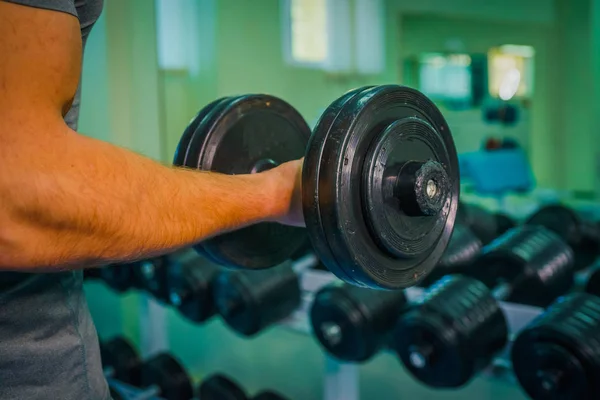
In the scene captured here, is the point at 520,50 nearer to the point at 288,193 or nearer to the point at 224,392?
the point at 224,392

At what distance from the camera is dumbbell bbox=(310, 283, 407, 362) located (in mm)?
1473

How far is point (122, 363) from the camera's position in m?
2.00

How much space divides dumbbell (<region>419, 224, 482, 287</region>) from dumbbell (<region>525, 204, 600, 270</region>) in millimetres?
383

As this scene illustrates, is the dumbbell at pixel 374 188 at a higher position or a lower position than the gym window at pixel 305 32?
lower

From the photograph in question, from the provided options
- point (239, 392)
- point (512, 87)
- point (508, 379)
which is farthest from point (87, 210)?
point (512, 87)

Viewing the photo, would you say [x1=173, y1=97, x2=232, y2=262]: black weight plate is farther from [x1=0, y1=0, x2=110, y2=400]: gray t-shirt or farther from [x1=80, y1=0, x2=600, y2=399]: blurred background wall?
[x1=80, y1=0, x2=600, y2=399]: blurred background wall

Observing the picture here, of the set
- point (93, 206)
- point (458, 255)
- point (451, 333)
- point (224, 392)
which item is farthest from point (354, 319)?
point (93, 206)

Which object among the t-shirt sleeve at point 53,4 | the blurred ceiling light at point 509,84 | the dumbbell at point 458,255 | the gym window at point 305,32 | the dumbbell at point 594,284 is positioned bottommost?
the dumbbell at point 594,284

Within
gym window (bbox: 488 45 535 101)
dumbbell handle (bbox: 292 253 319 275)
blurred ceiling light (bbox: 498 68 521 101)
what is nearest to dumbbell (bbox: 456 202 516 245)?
dumbbell handle (bbox: 292 253 319 275)

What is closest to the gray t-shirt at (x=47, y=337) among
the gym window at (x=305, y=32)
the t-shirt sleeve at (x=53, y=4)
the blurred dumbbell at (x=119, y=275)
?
the t-shirt sleeve at (x=53, y=4)

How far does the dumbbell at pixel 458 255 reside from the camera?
1.70 meters

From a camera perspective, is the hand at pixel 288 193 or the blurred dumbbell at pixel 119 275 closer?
the hand at pixel 288 193

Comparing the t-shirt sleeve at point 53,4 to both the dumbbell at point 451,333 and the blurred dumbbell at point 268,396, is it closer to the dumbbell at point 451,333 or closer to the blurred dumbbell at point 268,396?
the dumbbell at point 451,333

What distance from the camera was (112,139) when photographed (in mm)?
2537
